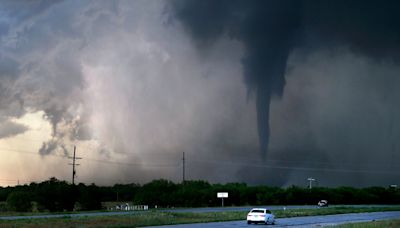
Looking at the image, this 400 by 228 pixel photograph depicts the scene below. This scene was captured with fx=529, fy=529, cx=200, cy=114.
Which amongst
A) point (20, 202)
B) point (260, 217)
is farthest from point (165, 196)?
point (260, 217)

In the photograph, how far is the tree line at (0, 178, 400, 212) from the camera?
11700 cm

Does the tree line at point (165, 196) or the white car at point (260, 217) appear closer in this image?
the white car at point (260, 217)

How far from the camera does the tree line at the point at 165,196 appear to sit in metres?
117

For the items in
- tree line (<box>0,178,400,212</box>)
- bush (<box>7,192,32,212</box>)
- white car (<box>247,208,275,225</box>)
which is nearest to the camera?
white car (<box>247,208,275,225</box>)


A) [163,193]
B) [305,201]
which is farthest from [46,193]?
[305,201]

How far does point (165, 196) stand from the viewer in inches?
6284

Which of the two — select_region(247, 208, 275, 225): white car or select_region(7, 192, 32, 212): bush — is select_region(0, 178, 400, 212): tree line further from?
select_region(247, 208, 275, 225): white car

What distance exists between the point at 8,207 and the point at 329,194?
115058mm

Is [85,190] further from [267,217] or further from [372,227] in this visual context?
[372,227]

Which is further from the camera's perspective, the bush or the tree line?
the tree line

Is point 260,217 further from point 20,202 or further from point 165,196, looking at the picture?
point 165,196

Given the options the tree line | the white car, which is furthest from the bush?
the white car

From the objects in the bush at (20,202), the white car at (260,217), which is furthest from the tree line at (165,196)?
the white car at (260,217)

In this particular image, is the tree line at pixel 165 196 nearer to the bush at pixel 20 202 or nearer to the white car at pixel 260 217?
the bush at pixel 20 202
